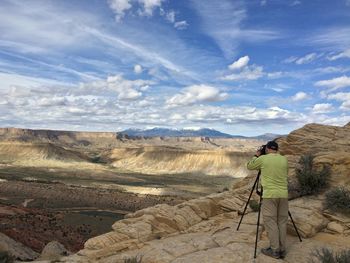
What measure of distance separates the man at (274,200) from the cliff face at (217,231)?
361mm

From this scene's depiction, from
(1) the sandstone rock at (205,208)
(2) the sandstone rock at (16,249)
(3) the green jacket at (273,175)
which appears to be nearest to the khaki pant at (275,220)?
(3) the green jacket at (273,175)

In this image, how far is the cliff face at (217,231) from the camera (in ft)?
32.2

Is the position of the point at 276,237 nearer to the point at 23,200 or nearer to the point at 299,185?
the point at 299,185

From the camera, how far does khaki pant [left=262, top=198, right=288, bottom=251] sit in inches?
357

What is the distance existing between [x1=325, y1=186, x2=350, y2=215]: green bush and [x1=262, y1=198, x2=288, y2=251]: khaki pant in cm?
286

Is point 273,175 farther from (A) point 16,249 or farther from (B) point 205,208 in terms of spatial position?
(A) point 16,249

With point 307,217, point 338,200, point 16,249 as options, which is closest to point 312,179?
point 338,200

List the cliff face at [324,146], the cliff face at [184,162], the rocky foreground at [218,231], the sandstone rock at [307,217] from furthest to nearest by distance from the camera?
the cliff face at [184,162] → the cliff face at [324,146] → the sandstone rock at [307,217] → the rocky foreground at [218,231]

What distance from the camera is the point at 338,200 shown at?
37.4ft

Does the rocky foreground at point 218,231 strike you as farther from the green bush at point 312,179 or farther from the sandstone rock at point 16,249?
the sandstone rock at point 16,249

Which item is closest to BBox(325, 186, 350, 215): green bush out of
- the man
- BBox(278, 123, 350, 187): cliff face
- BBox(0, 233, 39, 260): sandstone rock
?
BBox(278, 123, 350, 187): cliff face

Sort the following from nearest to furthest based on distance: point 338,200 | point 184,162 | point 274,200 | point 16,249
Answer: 1. point 274,200
2. point 338,200
3. point 16,249
4. point 184,162

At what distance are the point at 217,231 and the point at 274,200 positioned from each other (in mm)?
2750

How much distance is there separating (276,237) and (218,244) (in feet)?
5.63
